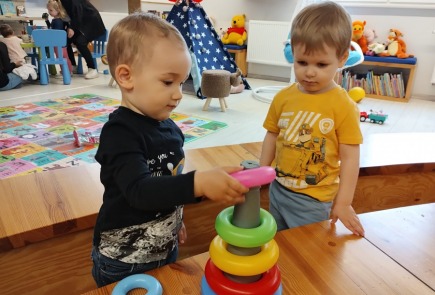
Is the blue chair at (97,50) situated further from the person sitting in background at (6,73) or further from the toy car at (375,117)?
the toy car at (375,117)

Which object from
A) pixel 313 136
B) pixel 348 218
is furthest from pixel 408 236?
pixel 313 136

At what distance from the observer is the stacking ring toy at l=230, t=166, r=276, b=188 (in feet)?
1.36

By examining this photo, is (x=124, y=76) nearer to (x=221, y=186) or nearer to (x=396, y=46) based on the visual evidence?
(x=221, y=186)

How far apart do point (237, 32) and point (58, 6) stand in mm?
2215

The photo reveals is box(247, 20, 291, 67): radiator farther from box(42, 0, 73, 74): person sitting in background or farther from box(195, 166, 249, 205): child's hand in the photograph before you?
box(195, 166, 249, 205): child's hand

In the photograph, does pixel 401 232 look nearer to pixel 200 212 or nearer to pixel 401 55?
pixel 200 212

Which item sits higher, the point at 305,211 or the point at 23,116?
the point at 305,211

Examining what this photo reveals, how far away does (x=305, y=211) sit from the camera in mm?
899

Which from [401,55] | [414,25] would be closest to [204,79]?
[401,55]

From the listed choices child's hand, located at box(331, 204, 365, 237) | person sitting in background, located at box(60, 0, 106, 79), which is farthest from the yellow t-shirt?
person sitting in background, located at box(60, 0, 106, 79)

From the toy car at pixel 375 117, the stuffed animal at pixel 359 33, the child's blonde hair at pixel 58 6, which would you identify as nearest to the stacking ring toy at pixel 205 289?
the toy car at pixel 375 117

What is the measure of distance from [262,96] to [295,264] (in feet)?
9.73

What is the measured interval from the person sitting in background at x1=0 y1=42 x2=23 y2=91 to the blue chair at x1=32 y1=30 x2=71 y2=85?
0.82ft

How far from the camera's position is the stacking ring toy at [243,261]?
0.46 metres
